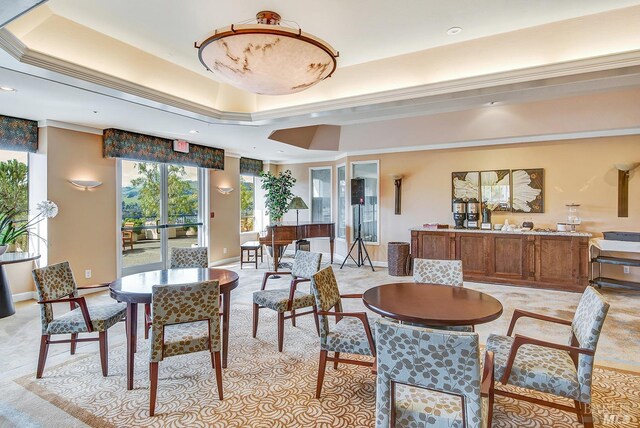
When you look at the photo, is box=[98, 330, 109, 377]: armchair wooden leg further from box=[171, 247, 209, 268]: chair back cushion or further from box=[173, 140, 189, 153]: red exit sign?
box=[173, 140, 189, 153]: red exit sign

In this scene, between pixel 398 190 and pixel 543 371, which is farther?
pixel 398 190

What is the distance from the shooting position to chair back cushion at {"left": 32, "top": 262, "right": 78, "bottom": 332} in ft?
9.05

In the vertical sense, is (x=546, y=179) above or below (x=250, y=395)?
above

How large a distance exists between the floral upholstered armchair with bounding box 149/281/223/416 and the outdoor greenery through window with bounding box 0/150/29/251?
164 inches

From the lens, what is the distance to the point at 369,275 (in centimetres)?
672

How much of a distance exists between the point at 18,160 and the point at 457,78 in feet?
20.3

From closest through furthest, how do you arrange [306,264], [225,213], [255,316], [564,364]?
[564,364]
[255,316]
[306,264]
[225,213]

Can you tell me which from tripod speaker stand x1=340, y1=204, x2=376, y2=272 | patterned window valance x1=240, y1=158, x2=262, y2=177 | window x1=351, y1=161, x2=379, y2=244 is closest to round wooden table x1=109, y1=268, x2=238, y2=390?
tripod speaker stand x1=340, y1=204, x2=376, y2=272

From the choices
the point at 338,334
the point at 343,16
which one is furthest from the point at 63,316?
the point at 343,16

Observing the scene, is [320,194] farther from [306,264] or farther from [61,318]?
[61,318]

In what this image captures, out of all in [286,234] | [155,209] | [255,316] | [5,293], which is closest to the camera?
[255,316]

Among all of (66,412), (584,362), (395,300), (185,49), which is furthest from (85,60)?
(584,362)

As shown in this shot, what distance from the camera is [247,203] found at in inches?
362

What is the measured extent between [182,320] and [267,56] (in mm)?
1940
